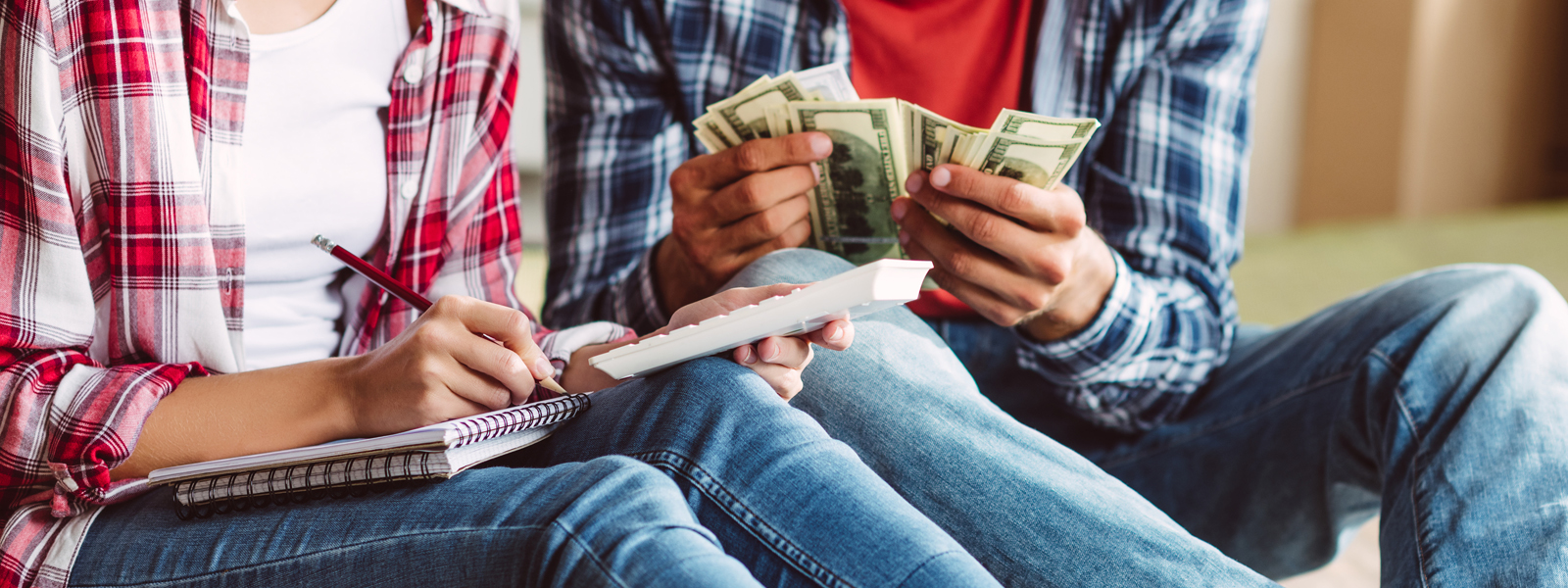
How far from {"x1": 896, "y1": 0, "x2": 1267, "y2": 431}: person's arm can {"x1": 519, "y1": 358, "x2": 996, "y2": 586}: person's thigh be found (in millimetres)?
389

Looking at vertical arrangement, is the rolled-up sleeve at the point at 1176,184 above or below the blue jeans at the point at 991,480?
above

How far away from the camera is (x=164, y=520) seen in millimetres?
678

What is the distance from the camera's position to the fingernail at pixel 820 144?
0.93 metres

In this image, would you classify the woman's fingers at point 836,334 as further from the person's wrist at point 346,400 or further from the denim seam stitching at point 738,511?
the person's wrist at point 346,400

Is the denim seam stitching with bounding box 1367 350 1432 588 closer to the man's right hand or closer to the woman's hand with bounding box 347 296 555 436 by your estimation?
the man's right hand

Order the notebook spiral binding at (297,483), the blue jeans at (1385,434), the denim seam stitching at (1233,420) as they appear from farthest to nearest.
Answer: the denim seam stitching at (1233,420) → the blue jeans at (1385,434) → the notebook spiral binding at (297,483)

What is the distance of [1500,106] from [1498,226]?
0.84 metres

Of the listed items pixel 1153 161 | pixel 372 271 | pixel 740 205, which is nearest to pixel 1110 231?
pixel 1153 161

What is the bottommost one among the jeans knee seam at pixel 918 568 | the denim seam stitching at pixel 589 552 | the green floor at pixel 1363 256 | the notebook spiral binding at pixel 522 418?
the green floor at pixel 1363 256

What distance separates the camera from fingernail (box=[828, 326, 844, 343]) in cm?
69

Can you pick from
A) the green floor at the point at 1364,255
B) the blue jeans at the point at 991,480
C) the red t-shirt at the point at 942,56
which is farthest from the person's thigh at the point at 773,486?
the green floor at the point at 1364,255

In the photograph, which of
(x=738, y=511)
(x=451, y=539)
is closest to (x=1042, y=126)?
(x=738, y=511)

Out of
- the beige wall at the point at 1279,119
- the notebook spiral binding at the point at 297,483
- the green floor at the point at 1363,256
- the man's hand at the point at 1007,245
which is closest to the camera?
the notebook spiral binding at the point at 297,483

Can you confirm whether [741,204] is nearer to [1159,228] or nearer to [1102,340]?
[1102,340]
